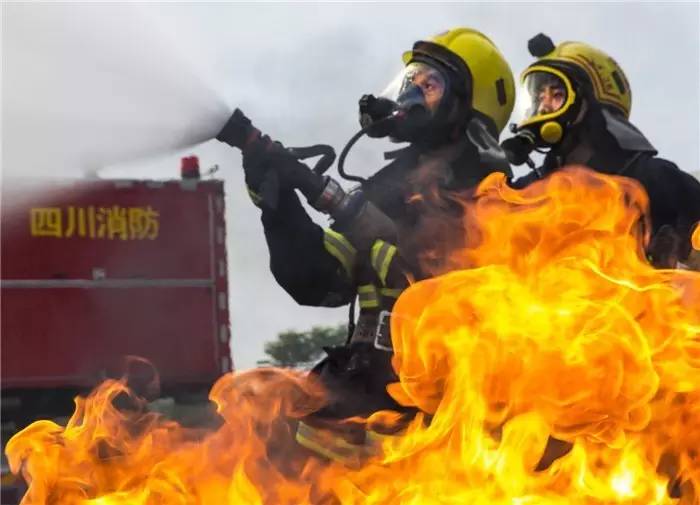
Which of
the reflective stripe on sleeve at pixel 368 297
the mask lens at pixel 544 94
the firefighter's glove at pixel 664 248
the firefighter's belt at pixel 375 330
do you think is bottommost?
the firefighter's belt at pixel 375 330

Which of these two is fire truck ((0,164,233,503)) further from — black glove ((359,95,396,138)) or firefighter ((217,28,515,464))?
black glove ((359,95,396,138))

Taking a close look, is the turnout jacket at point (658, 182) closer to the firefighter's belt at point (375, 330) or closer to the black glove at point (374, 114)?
the black glove at point (374, 114)

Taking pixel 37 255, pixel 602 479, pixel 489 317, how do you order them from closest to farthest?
pixel 602 479
pixel 489 317
pixel 37 255

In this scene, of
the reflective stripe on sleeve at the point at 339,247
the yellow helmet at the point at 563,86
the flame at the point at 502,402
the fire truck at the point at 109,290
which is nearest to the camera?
the flame at the point at 502,402

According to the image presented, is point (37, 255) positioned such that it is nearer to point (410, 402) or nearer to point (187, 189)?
point (187, 189)

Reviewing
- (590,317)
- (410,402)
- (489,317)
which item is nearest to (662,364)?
(590,317)

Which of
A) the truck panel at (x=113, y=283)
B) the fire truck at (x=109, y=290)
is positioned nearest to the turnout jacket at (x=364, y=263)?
the fire truck at (x=109, y=290)

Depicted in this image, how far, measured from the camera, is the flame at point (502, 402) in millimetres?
4238

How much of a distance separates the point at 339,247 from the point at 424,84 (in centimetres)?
81

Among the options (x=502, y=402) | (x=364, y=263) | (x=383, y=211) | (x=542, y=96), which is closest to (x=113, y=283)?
(x=542, y=96)

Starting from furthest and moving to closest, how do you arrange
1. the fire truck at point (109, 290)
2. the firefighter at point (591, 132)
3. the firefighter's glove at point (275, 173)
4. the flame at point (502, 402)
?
the fire truck at point (109, 290) < the firefighter at point (591, 132) < the firefighter's glove at point (275, 173) < the flame at point (502, 402)

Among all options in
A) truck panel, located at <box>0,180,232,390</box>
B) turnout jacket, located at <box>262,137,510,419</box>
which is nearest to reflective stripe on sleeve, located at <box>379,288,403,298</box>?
turnout jacket, located at <box>262,137,510,419</box>

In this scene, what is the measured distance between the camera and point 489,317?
14.6 feet

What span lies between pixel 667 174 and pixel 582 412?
1655 millimetres
